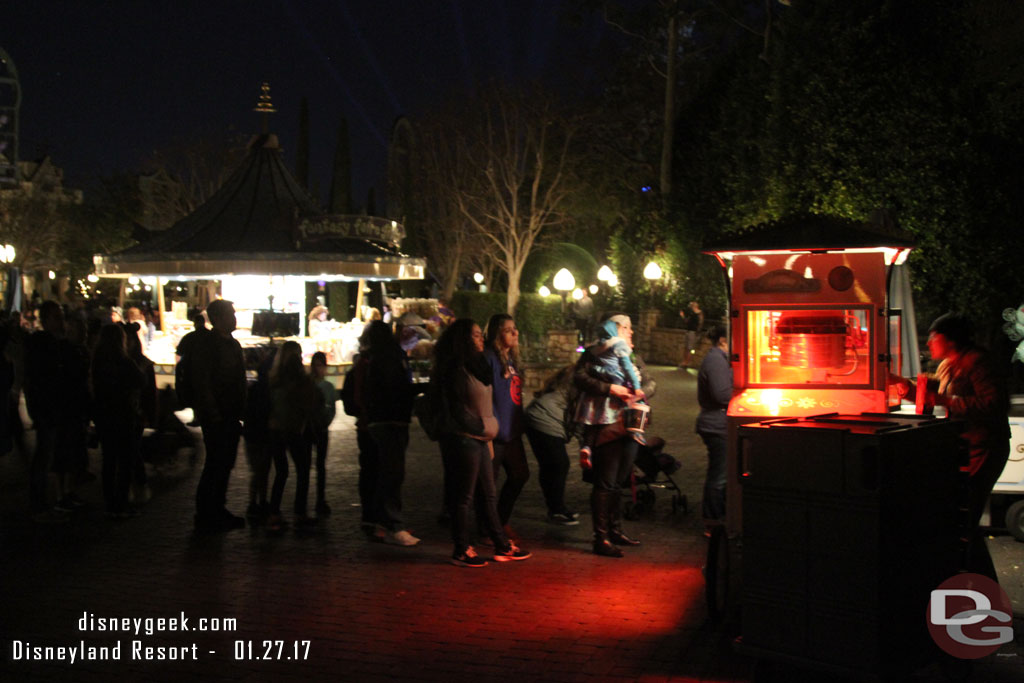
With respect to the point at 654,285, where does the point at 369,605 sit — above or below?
below

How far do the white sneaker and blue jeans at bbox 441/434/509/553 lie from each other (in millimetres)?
730

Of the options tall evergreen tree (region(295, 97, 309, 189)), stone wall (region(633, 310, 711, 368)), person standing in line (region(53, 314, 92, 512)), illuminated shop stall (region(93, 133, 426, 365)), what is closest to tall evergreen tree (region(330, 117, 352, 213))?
tall evergreen tree (region(295, 97, 309, 189))

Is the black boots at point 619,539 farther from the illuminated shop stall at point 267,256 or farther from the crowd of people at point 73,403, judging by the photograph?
the illuminated shop stall at point 267,256

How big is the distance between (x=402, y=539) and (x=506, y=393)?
1.50 metres

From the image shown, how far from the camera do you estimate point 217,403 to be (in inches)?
341

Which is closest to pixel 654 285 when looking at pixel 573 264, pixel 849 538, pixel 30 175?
pixel 573 264

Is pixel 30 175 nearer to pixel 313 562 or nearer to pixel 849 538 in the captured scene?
pixel 313 562

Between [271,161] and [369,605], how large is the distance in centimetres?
1980

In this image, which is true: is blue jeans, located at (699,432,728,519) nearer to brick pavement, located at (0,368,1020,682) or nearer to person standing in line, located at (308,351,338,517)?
brick pavement, located at (0,368,1020,682)

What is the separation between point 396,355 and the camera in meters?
8.38

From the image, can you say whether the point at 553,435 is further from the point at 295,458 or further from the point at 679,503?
the point at 295,458

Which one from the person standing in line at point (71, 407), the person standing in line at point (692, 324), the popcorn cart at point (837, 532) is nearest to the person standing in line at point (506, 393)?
the popcorn cart at point (837, 532)

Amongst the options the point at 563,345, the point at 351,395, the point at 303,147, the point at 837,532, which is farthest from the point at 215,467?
the point at 303,147

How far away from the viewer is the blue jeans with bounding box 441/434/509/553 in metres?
7.53
